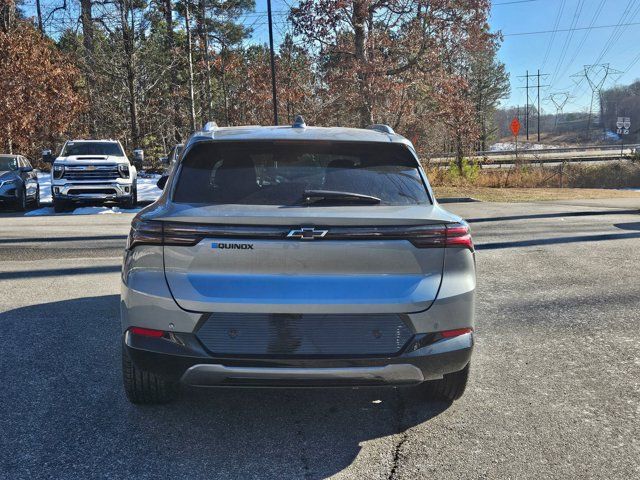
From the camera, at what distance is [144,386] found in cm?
358

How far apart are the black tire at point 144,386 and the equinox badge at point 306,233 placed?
1179mm

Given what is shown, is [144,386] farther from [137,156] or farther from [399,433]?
[137,156]

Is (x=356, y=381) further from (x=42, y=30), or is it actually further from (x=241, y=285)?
(x=42, y=30)

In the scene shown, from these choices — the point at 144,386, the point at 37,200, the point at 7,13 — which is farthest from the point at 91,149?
the point at 144,386

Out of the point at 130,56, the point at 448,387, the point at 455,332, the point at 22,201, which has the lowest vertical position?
the point at 448,387

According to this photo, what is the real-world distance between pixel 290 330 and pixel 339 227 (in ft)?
1.89

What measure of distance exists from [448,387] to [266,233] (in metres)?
1.57

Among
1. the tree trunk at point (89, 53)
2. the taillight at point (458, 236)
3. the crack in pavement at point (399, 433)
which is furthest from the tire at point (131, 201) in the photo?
the taillight at point (458, 236)

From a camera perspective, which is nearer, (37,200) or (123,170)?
(123,170)

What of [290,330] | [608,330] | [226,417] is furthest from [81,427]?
[608,330]

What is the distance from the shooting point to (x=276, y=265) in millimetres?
3033

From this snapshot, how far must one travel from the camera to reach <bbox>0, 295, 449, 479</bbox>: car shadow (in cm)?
303

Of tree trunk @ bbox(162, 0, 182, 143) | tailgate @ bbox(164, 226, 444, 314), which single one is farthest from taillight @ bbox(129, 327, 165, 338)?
tree trunk @ bbox(162, 0, 182, 143)

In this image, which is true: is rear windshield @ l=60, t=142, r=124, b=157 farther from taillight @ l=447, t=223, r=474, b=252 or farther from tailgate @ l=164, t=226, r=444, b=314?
taillight @ l=447, t=223, r=474, b=252
